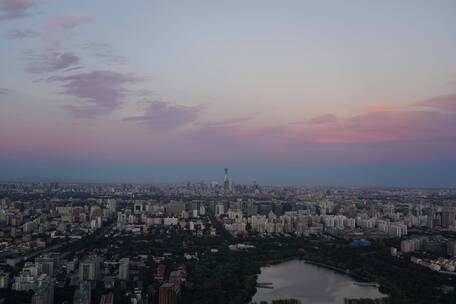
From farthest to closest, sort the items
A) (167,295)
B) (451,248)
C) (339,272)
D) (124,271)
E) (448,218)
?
(448,218) → (451,248) → (339,272) → (124,271) → (167,295)

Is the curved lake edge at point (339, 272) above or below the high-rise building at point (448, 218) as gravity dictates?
below

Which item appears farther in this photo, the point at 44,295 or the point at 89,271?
the point at 89,271

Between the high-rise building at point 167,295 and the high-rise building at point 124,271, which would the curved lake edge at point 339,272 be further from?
the high-rise building at point 124,271

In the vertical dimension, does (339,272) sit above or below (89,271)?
below

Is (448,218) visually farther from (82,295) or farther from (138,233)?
(82,295)

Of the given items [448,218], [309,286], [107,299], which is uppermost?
[448,218]

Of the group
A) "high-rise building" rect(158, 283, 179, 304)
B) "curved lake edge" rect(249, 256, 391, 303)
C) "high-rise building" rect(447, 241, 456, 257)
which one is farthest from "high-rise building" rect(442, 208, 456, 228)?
"high-rise building" rect(158, 283, 179, 304)

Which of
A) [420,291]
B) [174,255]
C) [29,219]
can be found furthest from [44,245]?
[420,291]

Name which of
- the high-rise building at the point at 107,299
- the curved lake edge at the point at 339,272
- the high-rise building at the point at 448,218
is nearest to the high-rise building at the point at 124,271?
the high-rise building at the point at 107,299

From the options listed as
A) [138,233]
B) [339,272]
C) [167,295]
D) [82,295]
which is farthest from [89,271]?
[138,233]
